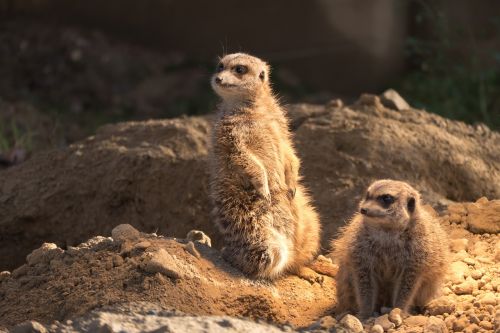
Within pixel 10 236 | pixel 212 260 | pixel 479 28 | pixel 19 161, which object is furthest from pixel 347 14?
pixel 212 260

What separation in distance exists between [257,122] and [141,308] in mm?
1336

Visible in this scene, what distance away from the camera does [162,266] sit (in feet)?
13.0

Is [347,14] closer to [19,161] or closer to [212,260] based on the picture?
[19,161]

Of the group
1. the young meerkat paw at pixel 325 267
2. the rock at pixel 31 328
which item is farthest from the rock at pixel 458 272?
the rock at pixel 31 328

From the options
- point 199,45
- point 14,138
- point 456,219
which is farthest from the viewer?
point 199,45

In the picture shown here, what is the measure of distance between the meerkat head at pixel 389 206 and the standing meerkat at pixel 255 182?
526 mm

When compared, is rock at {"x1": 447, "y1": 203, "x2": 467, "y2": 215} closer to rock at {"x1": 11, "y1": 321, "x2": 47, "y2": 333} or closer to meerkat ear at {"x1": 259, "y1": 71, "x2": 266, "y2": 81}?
meerkat ear at {"x1": 259, "y1": 71, "x2": 266, "y2": 81}

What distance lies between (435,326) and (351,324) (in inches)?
13.3

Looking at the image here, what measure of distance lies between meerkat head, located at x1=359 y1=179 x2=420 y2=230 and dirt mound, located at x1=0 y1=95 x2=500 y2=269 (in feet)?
4.49

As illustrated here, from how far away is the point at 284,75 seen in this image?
1004 cm

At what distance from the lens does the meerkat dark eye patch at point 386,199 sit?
4070 millimetres

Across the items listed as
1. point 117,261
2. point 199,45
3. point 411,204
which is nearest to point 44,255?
point 117,261

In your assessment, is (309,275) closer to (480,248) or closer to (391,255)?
(391,255)

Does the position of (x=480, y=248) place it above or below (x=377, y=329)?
above
